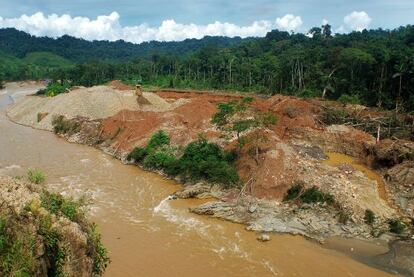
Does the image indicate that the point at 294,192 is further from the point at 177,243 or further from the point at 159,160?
the point at 159,160

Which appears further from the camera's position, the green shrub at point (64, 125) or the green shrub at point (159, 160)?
the green shrub at point (64, 125)

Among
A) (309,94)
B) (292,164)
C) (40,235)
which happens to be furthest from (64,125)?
(40,235)

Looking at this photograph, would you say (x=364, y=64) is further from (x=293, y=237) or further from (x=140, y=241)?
(x=140, y=241)

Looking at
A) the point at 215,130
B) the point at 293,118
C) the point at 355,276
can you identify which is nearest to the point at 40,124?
the point at 215,130

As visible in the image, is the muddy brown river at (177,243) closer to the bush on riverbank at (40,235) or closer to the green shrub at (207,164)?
the green shrub at (207,164)

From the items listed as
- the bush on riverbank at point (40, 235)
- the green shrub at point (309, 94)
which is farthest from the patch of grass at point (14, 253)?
the green shrub at point (309, 94)

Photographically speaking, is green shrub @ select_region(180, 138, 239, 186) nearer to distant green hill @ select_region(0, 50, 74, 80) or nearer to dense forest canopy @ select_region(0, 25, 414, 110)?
dense forest canopy @ select_region(0, 25, 414, 110)
